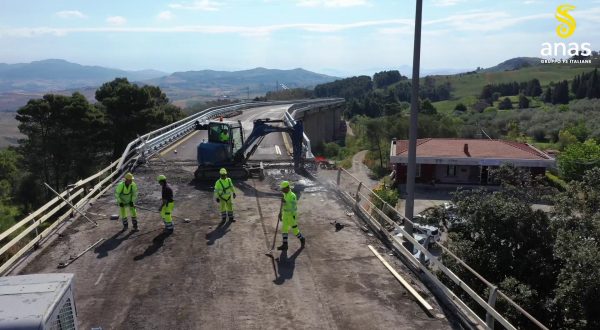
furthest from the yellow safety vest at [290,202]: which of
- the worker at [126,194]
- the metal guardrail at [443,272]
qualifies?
the worker at [126,194]

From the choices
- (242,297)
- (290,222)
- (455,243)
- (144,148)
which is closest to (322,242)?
(290,222)

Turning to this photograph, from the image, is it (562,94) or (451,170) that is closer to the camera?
(451,170)

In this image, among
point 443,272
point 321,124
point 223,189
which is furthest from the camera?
point 321,124

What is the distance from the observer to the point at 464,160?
42.9 m

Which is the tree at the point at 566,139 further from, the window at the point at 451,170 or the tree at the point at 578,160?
the window at the point at 451,170

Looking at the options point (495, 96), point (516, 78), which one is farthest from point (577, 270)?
point (516, 78)

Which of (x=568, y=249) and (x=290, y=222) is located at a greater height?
(x=290, y=222)

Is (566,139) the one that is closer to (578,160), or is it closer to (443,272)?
(578,160)

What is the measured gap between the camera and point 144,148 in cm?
2305

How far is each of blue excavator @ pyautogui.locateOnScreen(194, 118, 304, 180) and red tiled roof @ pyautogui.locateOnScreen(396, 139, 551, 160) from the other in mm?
25723

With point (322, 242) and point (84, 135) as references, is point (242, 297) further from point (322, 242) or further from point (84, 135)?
point (84, 135)

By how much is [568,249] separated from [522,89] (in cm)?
13864

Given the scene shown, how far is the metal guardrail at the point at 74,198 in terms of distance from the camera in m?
11.1

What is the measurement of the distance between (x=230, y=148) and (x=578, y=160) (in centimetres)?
3842
